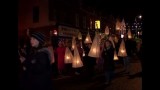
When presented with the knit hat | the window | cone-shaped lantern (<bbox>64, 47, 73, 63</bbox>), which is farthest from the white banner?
the knit hat

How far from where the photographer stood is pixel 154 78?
286cm

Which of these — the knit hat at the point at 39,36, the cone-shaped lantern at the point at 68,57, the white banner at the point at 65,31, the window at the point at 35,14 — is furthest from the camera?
the window at the point at 35,14

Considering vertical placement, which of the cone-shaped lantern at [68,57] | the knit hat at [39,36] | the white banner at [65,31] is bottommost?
the cone-shaped lantern at [68,57]

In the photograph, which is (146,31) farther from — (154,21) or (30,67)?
(30,67)

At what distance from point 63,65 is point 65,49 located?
0.89m

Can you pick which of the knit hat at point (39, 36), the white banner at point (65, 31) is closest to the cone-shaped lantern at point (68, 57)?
the knit hat at point (39, 36)

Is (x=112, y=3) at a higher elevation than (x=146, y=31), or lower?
higher

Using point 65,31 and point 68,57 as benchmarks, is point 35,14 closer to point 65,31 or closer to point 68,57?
point 65,31

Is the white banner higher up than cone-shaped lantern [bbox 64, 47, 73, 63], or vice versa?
the white banner

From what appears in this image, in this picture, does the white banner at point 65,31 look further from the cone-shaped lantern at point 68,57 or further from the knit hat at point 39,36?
the knit hat at point 39,36

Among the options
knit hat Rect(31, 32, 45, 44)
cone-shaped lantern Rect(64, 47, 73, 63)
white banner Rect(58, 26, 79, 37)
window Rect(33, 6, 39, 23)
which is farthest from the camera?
window Rect(33, 6, 39, 23)

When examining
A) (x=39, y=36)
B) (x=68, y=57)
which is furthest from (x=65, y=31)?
(x=39, y=36)

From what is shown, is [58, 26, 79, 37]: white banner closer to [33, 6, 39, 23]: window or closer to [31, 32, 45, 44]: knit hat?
[33, 6, 39, 23]: window

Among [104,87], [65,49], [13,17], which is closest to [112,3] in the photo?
[13,17]
